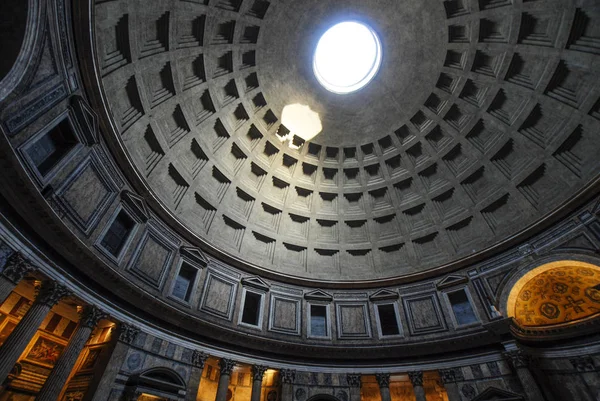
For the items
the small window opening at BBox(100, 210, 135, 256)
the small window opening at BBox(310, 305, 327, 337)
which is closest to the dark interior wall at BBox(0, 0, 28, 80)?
the small window opening at BBox(100, 210, 135, 256)

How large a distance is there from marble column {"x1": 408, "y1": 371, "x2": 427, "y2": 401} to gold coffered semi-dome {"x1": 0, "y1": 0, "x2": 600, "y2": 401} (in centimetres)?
7

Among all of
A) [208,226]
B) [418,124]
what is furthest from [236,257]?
[418,124]

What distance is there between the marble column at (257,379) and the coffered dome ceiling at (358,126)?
6.59 metres

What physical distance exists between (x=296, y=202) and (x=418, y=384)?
14682 millimetres

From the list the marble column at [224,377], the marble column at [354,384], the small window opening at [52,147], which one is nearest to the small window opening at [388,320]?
the marble column at [354,384]

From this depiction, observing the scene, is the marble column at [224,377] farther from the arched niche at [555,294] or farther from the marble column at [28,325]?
the arched niche at [555,294]

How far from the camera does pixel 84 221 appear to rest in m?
12.1

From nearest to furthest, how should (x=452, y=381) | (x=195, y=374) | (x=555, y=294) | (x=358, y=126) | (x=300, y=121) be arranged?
(x=195, y=374) → (x=452, y=381) → (x=555, y=294) → (x=300, y=121) → (x=358, y=126)

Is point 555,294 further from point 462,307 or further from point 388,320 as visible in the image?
point 388,320

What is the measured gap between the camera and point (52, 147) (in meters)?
11.3

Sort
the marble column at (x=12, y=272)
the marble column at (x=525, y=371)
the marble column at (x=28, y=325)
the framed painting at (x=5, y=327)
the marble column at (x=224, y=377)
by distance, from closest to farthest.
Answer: the marble column at (x=12, y=272), the marble column at (x=28, y=325), the marble column at (x=525, y=371), the framed painting at (x=5, y=327), the marble column at (x=224, y=377)

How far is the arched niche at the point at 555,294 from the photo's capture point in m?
15.5

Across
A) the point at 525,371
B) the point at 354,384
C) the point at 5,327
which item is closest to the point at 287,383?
the point at 354,384

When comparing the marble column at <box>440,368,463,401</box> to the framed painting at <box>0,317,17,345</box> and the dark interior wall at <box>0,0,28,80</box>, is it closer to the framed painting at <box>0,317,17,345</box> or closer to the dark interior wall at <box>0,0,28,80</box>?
the framed painting at <box>0,317,17,345</box>
